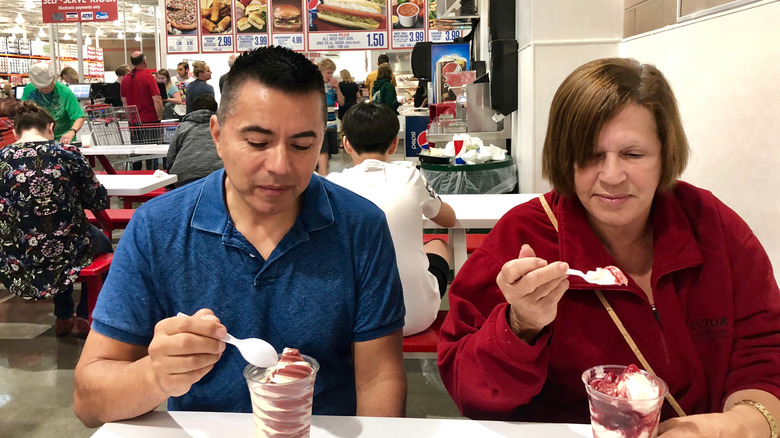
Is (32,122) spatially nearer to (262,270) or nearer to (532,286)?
(262,270)

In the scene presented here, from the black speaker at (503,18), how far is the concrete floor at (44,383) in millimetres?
2884

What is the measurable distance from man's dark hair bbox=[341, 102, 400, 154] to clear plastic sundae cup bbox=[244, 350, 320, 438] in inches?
85.7

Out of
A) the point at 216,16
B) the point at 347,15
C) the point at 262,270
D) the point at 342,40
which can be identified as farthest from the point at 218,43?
the point at 262,270

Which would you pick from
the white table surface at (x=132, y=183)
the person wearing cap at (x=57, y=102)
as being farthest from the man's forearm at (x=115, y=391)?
the person wearing cap at (x=57, y=102)

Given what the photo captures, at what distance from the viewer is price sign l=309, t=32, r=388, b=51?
10.9m

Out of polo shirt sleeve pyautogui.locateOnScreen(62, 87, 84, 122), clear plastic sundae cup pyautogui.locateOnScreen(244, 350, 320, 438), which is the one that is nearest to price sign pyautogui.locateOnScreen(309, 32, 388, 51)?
polo shirt sleeve pyautogui.locateOnScreen(62, 87, 84, 122)

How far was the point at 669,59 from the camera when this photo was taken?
2936 millimetres

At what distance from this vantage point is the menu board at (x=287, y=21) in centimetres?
1080

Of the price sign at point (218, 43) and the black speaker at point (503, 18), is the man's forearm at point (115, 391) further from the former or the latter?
the price sign at point (218, 43)

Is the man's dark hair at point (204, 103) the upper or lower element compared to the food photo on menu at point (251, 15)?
lower

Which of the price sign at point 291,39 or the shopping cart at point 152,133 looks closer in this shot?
the shopping cart at point 152,133

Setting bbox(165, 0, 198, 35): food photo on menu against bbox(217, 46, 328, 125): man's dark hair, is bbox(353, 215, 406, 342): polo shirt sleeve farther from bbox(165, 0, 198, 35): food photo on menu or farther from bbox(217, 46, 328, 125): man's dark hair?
bbox(165, 0, 198, 35): food photo on menu

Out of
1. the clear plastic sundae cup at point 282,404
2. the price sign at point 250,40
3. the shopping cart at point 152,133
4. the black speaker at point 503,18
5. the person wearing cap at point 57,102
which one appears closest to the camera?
the clear plastic sundae cup at point 282,404

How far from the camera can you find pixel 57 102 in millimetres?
6867
